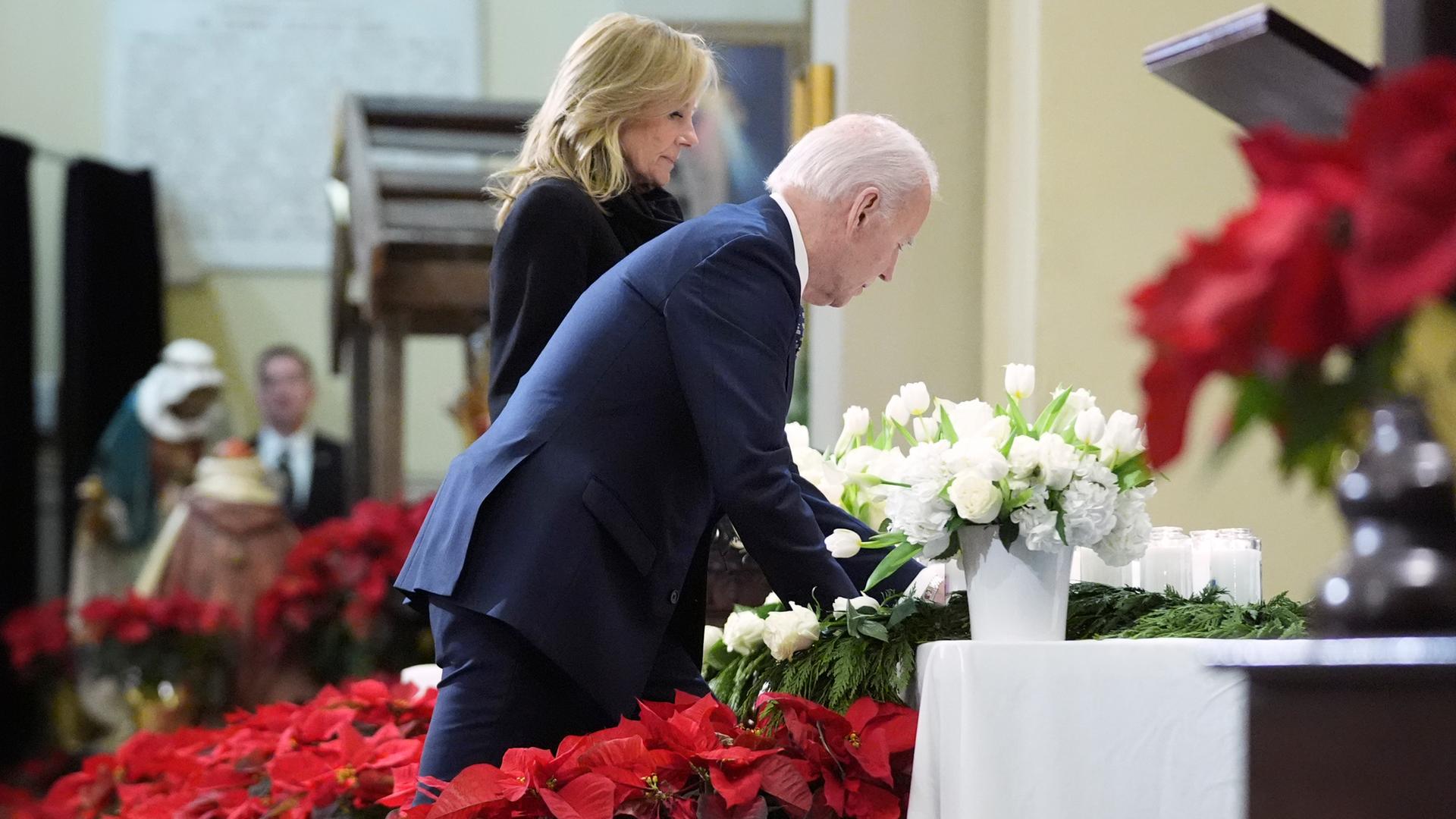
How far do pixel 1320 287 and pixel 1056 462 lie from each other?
46.6 inches

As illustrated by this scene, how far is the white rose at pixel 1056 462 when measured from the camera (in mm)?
1850

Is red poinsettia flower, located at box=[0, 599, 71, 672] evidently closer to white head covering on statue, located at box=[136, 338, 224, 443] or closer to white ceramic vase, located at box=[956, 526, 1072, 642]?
white head covering on statue, located at box=[136, 338, 224, 443]

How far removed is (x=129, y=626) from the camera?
202 inches

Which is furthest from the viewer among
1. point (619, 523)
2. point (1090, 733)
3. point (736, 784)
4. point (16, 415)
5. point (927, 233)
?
point (16, 415)

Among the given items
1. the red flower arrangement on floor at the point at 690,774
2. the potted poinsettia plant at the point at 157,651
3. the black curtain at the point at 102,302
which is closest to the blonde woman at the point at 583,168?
the red flower arrangement on floor at the point at 690,774

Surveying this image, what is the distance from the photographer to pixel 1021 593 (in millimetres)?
1853

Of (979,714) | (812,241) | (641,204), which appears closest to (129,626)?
(641,204)

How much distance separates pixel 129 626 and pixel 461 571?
11.6ft

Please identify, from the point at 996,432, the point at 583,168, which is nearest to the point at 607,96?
the point at 583,168

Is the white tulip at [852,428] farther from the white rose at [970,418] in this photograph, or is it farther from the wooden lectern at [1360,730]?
the wooden lectern at [1360,730]

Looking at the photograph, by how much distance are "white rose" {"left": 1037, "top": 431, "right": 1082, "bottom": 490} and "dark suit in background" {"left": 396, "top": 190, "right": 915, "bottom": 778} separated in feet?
0.94

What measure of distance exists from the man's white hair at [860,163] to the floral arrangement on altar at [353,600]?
2745mm

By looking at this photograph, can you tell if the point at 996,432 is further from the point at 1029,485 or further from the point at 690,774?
the point at 690,774

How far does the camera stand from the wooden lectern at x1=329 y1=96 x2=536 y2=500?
5051mm
